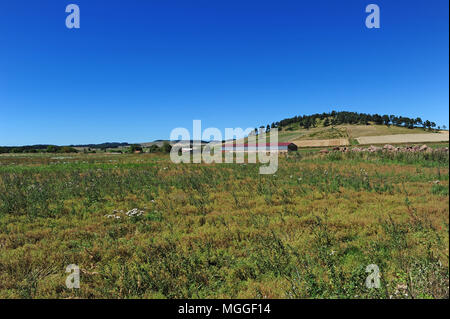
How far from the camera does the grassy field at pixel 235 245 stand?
355 centimetres

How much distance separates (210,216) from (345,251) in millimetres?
4227

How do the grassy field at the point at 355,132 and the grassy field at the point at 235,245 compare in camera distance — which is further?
the grassy field at the point at 355,132

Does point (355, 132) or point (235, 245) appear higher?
point (355, 132)

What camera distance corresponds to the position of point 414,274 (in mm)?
3344

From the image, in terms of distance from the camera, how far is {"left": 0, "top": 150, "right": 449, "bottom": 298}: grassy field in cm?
355

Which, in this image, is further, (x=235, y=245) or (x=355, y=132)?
(x=355, y=132)

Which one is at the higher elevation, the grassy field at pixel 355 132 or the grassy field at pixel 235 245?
the grassy field at pixel 355 132

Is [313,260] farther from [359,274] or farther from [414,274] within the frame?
[414,274]

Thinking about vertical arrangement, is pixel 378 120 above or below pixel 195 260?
above

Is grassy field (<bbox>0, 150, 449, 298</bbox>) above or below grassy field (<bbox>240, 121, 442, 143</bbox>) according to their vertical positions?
below

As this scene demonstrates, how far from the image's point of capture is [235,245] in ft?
17.4
